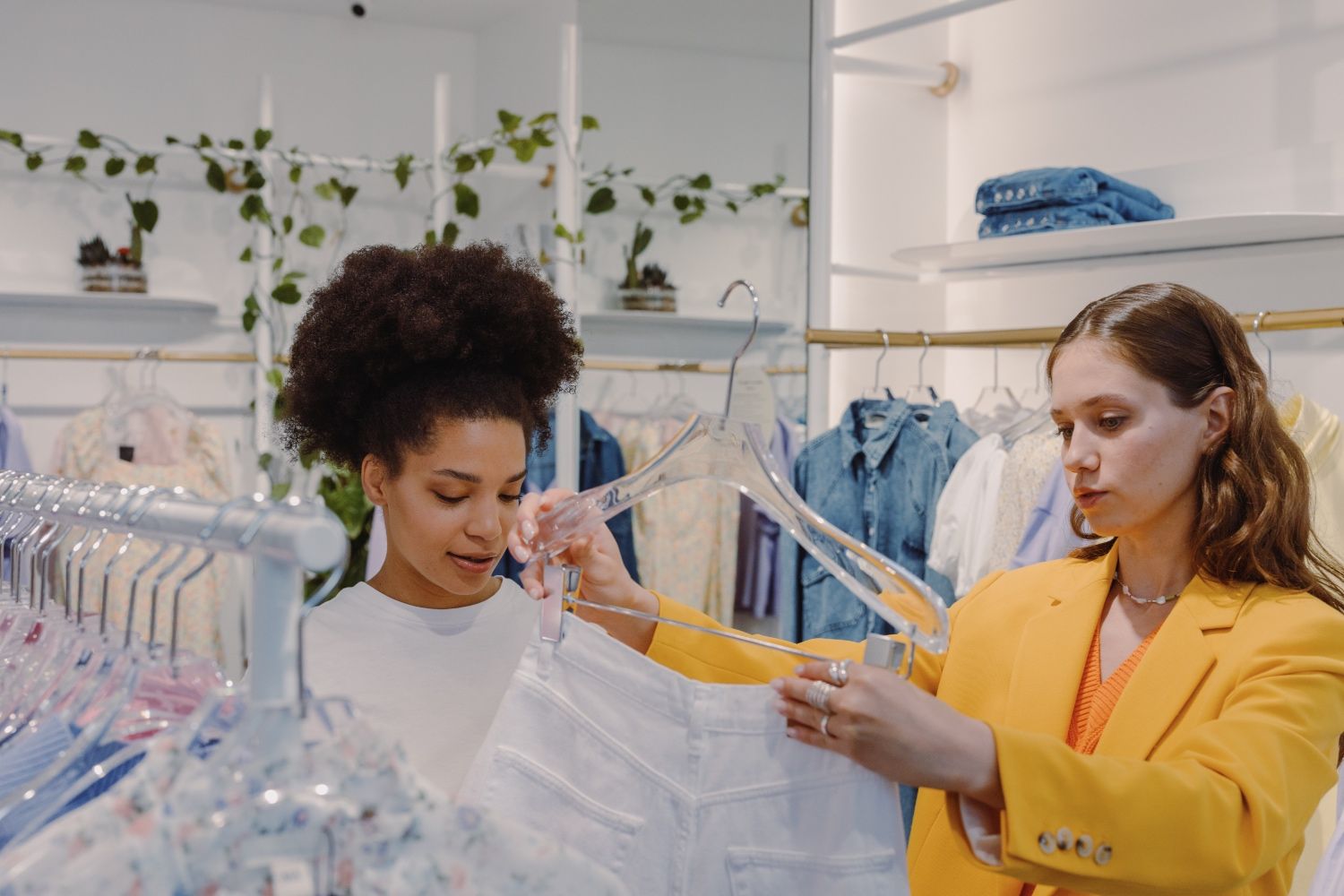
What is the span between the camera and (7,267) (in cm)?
399

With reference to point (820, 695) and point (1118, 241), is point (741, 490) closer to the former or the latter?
point (820, 695)

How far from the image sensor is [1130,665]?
1379 millimetres

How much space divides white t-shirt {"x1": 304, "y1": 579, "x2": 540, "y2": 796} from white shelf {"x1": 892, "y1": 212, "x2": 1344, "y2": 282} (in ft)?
5.44

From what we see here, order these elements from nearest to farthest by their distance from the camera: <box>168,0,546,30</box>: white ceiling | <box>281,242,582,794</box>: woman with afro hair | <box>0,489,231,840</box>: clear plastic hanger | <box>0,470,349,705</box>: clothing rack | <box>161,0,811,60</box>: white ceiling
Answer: <box>0,470,349,705</box>: clothing rack → <box>0,489,231,840</box>: clear plastic hanger → <box>281,242,582,794</box>: woman with afro hair → <box>161,0,811,60</box>: white ceiling → <box>168,0,546,30</box>: white ceiling

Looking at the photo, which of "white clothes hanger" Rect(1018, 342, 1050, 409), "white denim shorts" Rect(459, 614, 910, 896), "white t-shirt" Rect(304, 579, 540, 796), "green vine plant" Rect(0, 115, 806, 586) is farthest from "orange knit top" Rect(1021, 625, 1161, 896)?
Answer: "green vine plant" Rect(0, 115, 806, 586)

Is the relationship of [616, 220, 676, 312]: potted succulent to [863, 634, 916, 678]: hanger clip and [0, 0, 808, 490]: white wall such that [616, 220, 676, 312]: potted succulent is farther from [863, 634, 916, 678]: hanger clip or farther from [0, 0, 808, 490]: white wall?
[863, 634, 916, 678]: hanger clip

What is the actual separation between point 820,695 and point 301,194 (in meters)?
3.62

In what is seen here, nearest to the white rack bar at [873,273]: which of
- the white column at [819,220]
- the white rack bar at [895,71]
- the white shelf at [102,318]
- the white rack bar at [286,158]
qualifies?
the white column at [819,220]

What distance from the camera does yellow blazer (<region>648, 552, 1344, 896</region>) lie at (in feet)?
3.39

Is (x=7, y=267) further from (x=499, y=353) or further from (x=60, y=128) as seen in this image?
(x=499, y=353)

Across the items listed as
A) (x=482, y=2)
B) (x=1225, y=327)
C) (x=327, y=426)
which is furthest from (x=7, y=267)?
(x=1225, y=327)

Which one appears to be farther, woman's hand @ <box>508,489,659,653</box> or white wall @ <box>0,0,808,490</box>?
white wall @ <box>0,0,808,490</box>

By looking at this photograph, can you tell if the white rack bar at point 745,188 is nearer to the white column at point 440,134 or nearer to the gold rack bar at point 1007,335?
the white column at point 440,134

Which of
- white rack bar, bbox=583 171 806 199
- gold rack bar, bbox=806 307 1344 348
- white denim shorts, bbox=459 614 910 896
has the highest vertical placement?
white rack bar, bbox=583 171 806 199
